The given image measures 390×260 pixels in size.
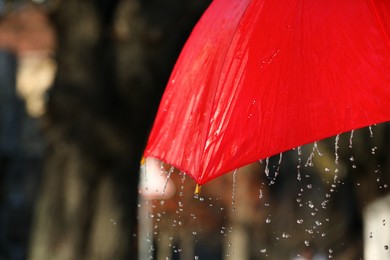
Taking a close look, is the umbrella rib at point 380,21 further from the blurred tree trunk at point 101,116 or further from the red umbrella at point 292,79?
the blurred tree trunk at point 101,116

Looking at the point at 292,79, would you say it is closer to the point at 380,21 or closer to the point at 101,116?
the point at 380,21

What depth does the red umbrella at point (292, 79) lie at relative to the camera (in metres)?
5.04

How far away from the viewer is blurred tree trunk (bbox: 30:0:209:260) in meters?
11.7

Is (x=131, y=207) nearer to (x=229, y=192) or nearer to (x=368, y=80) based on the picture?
(x=368, y=80)

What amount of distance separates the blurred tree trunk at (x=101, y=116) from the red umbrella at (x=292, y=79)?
6.26 m

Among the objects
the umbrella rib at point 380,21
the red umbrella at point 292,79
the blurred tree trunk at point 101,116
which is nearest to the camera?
the red umbrella at point 292,79

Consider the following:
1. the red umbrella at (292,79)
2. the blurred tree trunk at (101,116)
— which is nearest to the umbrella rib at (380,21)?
the red umbrella at (292,79)

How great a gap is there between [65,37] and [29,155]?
2938cm

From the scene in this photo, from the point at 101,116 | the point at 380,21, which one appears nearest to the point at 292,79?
the point at 380,21

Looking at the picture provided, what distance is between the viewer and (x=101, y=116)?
11.9 meters

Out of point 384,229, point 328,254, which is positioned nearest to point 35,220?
point 328,254

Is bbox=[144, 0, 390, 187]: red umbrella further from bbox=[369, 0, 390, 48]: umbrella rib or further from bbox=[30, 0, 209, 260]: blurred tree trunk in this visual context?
bbox=[30, 0, 209, 260]: blurred tree trunk

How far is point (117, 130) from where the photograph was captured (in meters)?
11.9

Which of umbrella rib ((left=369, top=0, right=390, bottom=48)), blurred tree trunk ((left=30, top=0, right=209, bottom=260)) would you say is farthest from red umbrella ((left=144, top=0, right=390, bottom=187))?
blurred tree trunk ((left=30, top=0, right=209, bottom=260))
